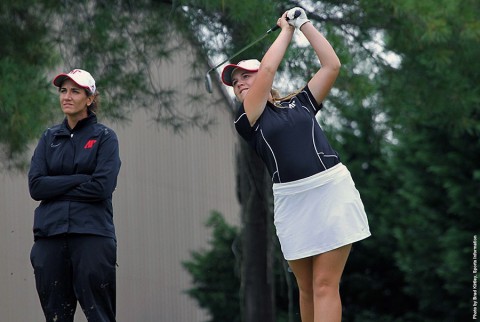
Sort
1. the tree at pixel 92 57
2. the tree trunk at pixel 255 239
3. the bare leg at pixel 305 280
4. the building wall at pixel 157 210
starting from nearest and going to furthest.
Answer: the bare leg at pixel 305 280, the tree at pixel 92 57, the building wall at pixel 157 210, the tree trunk at pixel 255 239

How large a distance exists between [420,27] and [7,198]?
455cm

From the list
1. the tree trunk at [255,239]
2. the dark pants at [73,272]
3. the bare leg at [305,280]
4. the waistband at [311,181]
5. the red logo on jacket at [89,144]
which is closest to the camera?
the waistband at [311,181]

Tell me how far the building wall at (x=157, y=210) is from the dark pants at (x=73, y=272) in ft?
19.6

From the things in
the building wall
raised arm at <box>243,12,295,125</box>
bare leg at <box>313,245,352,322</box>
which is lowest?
bare leg at <box>313,245,352,322</box>

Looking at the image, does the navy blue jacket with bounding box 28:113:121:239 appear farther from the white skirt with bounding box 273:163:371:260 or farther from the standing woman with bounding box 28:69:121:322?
the white skirt with bounding box 273:163:371:260

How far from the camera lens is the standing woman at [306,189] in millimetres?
4824

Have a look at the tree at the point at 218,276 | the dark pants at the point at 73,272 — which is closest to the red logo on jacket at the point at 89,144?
the dark pants at the point at 73,272

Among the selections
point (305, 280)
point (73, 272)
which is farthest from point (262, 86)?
point (73, 272)

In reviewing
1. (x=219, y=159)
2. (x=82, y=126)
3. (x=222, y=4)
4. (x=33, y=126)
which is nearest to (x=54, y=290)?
(x=82, y=126)

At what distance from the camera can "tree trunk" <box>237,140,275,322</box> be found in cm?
1156

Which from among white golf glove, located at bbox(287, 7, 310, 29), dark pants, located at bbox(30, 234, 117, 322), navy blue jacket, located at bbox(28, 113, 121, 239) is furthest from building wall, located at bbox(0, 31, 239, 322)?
white golf glove, located at bbox(287, 7, 310, 29)

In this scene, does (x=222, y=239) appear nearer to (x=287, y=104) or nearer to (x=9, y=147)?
(x=9, y=147)

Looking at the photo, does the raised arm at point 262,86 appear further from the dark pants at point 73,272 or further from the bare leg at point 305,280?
the dark pants at point 73,272

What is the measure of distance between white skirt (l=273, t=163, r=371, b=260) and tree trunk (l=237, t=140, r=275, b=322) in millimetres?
6567
